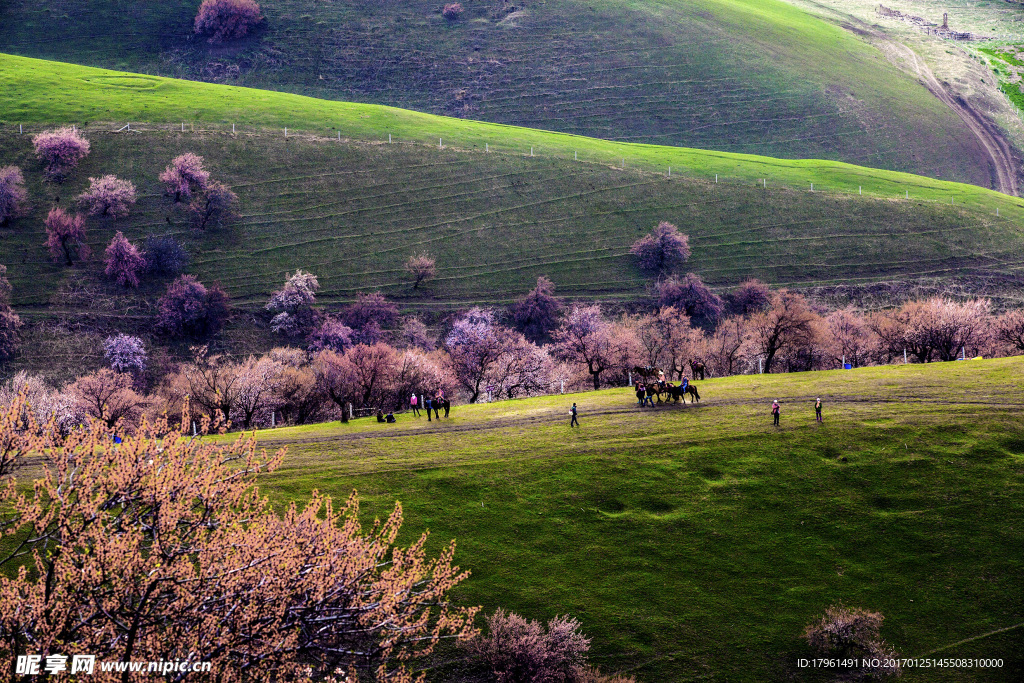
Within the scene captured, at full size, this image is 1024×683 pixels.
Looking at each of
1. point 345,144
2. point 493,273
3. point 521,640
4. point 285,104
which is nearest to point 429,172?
point 345,144

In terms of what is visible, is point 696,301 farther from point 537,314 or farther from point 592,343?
point 592,343

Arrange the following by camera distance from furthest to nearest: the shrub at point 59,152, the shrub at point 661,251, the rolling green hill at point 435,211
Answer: the shrub at point 661,251 → the shrub at point 59,152 → the rolling green hill at point 435,211

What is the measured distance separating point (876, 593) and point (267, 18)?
629 feet

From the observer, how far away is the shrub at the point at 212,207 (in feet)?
367

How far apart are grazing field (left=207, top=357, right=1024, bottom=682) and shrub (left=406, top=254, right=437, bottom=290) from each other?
50318 millimetres

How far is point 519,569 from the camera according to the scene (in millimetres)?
44094

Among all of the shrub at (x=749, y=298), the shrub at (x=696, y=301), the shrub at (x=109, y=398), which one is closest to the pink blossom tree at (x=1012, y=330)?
the shrub at (x=749, y=298)

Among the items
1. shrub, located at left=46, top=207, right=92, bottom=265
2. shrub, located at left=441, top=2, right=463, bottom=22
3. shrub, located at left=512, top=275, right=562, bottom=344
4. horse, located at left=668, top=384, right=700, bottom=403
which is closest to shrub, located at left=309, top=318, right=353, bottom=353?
shrub, located at left=512, top=275, right=562, bottom=344

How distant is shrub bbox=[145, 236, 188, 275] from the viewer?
103625 mm

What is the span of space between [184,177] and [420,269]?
38603mm

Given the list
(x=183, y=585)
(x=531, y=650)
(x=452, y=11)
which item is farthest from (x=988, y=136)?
(x=183, y=585)

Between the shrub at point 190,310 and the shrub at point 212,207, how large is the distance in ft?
48.1

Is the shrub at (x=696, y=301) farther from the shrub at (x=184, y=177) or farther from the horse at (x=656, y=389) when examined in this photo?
the shrub at (x=184, y=177)

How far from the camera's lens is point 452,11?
19350 centimetres
